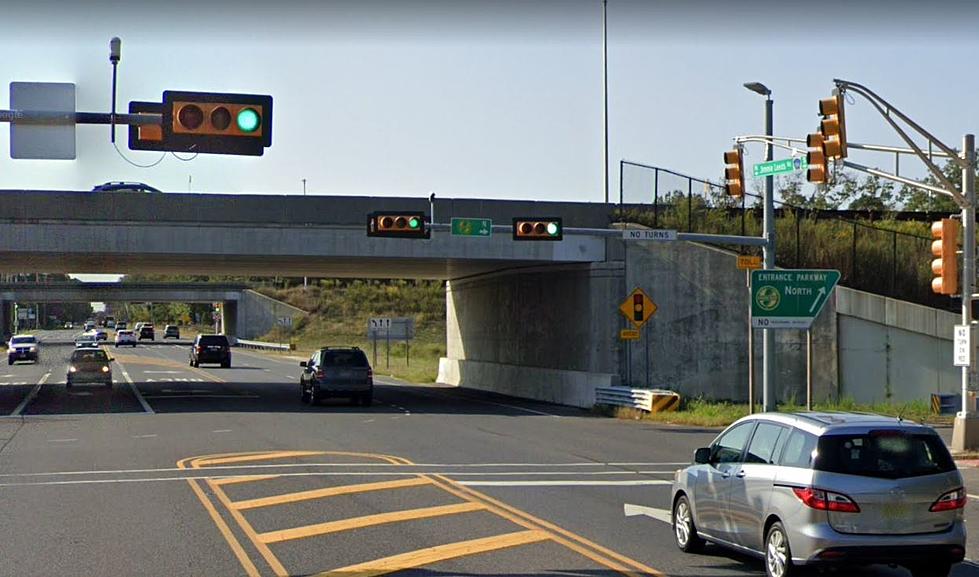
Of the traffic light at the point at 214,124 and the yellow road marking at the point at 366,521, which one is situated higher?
the traffic light at the point at 214,124

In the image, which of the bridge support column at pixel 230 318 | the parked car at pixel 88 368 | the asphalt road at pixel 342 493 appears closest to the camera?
the asphalt road at pixel 342 493

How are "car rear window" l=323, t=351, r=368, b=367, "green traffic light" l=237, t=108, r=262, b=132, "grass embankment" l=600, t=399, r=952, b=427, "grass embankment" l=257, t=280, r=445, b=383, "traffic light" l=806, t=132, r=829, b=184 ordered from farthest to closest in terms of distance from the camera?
"grass embankment" l=257, t=280, r=445, b=383 < "car rear window" l=323, t=351, r=368, b=367 < "grass embankment" l=600, t=399, r=952, b=427 < "traffic light" l=806, t=132, r=829, b=184 < "green traffic light" l=237, t=108, r=262, b=132

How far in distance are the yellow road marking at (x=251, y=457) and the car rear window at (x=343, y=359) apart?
603 inches

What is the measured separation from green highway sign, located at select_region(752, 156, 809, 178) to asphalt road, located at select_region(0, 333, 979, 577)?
5982 millimetres

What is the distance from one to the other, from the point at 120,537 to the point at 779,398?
26.6 m

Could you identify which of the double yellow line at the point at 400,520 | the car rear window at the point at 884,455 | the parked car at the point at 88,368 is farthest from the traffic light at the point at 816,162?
the parked car at the point at 88,368

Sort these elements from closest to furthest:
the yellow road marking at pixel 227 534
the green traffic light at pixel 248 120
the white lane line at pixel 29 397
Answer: the yellow road marking at pixel 227 534
the green traffic light at pixel 248 120
the white lane line at pixel 29 397

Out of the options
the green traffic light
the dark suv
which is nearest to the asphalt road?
the green traffic light

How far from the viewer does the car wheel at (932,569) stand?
1077 cm

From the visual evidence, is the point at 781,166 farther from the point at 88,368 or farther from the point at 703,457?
the point at 88,368

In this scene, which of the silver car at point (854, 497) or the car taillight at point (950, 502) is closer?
the silver car at point (854, 497)

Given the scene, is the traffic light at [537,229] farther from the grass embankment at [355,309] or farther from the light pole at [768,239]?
the grass embankment at [355,309]

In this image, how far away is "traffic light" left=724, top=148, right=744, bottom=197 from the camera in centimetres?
2655

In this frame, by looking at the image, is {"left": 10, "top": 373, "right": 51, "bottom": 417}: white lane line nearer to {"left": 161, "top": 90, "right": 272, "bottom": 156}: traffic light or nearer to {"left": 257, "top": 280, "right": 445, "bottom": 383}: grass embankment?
{"left": 161, "top": 90, "right": 272, "bottom": 156}: traffic light
